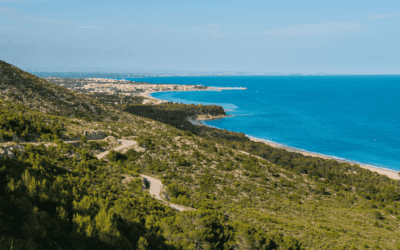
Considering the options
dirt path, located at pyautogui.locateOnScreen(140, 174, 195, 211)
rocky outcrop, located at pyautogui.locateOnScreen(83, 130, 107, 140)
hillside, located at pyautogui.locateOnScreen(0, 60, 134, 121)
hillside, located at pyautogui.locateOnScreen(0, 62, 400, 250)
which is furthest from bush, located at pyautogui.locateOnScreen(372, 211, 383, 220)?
hillside, located at pyautogui.locateOnScreen(0, 60, 134, 121)

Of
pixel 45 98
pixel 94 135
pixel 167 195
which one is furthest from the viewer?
pixel 45 98

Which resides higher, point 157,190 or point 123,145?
point 123,145

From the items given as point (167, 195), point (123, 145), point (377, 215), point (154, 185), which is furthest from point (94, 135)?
point (377, 215)

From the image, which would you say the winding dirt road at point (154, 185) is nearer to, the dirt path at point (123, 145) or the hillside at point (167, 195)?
the dirt path at point (123, 145)

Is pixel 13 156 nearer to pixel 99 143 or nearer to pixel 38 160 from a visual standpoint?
pixel 38 160

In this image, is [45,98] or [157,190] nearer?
[157,190]

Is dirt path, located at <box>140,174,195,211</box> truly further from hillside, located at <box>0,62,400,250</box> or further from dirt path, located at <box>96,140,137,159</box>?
dirt path, located at <box>96,140,137,159</box>

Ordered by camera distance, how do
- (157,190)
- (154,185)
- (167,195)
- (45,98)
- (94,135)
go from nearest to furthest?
(167,195), (157,190), (154,185), (94,135), (45,98)

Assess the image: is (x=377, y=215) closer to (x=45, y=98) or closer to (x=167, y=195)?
(x=167, y=195)

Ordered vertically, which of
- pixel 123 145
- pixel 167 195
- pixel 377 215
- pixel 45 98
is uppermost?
pixel 45 98

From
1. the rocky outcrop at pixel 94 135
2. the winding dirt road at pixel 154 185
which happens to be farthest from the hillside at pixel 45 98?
the winding dirt road at pixel 154 185

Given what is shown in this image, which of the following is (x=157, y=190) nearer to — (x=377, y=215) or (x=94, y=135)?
(x=94, y=135)

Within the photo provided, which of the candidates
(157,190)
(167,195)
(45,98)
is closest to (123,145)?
(157,190)
